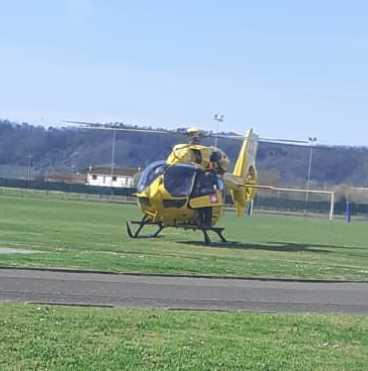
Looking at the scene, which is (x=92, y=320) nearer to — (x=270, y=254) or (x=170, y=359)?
(x=170, y=359)

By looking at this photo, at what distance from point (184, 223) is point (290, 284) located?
16897 millimetres

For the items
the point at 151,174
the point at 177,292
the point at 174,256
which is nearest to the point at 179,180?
the point at 151,174

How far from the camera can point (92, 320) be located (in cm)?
1110

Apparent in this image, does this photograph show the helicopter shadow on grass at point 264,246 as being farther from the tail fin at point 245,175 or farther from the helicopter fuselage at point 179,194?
the tail fin at point 245,175

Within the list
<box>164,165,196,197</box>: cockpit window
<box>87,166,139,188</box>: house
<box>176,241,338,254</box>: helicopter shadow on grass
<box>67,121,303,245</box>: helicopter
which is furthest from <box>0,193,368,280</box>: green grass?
<box>87,166,139,188</box>: house

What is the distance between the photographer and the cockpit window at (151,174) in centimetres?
3544

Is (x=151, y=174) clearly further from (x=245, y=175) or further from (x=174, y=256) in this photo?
(x=174, y=256)

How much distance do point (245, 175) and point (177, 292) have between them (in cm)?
2671

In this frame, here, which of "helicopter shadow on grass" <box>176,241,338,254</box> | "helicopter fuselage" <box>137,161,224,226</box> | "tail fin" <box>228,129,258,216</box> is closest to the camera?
"helicopter shadow on grass" <box>176,241,338,254</box>

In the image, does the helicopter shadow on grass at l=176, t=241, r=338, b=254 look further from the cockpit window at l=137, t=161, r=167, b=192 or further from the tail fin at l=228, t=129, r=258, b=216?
the tail fin at l=228, t=129, r=258, b=216

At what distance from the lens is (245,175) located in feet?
139

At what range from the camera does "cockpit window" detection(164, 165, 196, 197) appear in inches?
1369

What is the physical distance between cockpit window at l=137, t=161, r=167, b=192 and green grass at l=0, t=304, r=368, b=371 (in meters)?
22.8

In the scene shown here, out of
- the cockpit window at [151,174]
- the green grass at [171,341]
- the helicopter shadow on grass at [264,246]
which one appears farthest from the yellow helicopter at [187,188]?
the green grass at [171,341]
